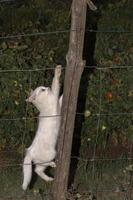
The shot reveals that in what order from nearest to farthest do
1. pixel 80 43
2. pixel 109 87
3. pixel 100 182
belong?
pixel 80 43
pixel 100 182
pixel 109 87

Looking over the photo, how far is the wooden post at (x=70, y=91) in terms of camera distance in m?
5.42

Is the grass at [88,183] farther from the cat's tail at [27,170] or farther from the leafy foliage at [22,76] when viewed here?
the leafy foliage at [22,76]

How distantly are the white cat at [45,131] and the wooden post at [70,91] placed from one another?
52 centimetres

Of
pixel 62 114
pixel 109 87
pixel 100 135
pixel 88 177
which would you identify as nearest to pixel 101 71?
pixel 109 87

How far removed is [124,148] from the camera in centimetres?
753

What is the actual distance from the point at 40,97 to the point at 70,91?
87cm

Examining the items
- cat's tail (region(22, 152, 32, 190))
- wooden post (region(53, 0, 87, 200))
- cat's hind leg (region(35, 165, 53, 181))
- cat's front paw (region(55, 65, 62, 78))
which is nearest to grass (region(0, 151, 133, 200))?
cat's hind leg (region(35, 165, 53, 181))

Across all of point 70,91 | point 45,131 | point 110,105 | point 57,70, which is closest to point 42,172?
point 45,131

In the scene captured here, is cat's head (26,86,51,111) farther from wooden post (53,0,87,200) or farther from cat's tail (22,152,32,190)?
wooden post (53,0,87,200)

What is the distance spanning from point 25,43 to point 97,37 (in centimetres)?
83

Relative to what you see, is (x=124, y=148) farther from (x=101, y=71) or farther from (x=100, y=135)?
(x=101, y=71)

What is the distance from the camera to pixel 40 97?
6445mm

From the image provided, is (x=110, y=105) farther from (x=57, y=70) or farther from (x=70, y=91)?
(x=70, y=91)

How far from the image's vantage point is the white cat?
6.36 meters
